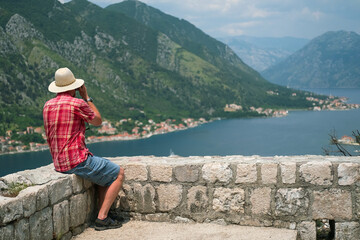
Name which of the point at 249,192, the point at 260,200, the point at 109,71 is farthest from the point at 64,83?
the point at 109,71

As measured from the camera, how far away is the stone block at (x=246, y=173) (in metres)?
4.14

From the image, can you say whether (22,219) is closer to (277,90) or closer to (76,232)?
(76,232)

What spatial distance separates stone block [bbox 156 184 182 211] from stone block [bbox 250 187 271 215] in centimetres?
81

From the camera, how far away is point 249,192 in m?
4.16

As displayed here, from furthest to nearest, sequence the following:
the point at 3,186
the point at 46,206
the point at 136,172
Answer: the point at 136,172 → the point at 46,206 → the point at 3,186

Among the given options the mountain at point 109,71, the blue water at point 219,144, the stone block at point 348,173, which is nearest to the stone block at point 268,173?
the stone block at point 348,173

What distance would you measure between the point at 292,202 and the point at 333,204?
41 centimetres

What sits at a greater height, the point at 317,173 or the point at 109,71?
the point at 109,71

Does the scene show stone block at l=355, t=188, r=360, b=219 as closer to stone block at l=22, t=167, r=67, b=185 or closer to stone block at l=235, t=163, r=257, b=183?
stone block at l=235, t=163, r=257, b=183

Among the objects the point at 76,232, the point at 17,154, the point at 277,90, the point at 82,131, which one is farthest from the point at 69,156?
the point at 277,90

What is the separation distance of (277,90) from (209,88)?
40.2 metres

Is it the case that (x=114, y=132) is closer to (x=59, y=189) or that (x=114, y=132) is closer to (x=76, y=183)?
(x=76, y=183)

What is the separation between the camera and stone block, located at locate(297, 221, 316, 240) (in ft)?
13.3

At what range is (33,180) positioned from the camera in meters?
3.65
